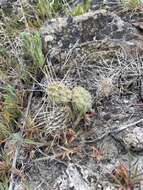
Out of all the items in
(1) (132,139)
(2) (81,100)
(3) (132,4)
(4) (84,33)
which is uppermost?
(3) (132,4)

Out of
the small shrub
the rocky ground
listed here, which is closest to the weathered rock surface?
the rocky ground

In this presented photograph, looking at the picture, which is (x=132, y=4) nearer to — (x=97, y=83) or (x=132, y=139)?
(x=97, y=83)

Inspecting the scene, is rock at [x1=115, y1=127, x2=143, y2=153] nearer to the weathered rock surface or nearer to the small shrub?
the weathered rock surface

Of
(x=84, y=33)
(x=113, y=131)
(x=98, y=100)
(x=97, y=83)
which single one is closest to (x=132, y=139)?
(x=113, y=131)

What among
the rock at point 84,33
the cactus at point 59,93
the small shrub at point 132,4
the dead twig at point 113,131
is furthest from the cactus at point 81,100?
the small shrub at point 132,4

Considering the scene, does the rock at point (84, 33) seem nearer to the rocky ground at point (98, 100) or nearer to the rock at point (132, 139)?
the rocky ground at point (98, 100)

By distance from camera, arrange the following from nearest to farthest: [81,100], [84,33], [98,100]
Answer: [81,100]
[98,100]
[84,33]
